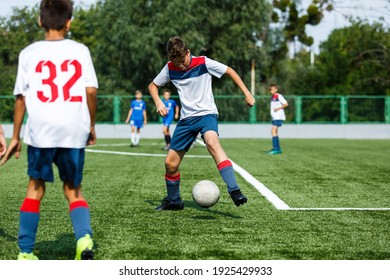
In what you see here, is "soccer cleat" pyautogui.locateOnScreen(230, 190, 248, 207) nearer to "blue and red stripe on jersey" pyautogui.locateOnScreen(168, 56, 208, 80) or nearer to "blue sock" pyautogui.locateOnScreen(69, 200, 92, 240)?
"blue and red stripe on jersey" pyautogui.locateOnScreen(168, 56, 208, 80)

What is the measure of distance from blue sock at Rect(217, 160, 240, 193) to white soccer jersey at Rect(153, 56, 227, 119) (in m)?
0.63

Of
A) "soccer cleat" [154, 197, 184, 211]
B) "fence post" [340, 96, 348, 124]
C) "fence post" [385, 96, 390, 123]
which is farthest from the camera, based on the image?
"fence post" [340, 96, 348, 124]

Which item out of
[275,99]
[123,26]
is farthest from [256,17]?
[275,99]

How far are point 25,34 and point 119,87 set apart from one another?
64.7ft

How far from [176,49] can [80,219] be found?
2.91 metres

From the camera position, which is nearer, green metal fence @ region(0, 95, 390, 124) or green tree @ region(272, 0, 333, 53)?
green metal fence @ region(0, 95, 390, 124)

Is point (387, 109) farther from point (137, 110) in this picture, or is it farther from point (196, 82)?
point (196, 82)

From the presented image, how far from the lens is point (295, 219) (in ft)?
23.0

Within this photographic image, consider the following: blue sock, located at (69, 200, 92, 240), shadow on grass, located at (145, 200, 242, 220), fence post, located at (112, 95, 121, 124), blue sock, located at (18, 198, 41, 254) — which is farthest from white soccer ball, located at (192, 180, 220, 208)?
fence post, located at (112, 95, 121, 124)

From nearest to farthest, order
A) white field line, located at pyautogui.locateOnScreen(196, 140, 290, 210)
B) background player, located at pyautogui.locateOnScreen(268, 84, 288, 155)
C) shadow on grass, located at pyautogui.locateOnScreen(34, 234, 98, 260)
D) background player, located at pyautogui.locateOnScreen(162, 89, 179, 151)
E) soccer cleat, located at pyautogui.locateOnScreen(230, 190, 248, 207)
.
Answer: shadow on grass, located at pyautogui.locateOnScreen(34, 234, 98, 260), soccer cleat, located at pyautogui.locateOnScreen(230, 190, 248, 207), white field line, located at pyautogui.locateOnScreen(196, 140, 290, 210), background player, located at pyautogui.locateOnScreen(268, 84, 288, 155), background player, located at pyautogui.locateOnScreen(162, 89, 179, 151)

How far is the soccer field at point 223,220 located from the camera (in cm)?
530

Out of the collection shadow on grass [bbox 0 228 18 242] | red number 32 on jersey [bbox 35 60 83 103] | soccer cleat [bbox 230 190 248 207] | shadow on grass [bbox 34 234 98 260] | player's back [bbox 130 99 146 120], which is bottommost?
shadow on grass [bbox 0 228 18 242]

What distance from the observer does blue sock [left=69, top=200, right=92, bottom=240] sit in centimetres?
470

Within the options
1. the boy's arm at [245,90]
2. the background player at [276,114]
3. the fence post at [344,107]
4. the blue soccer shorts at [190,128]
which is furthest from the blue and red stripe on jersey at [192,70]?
the fence post at [344,107]
